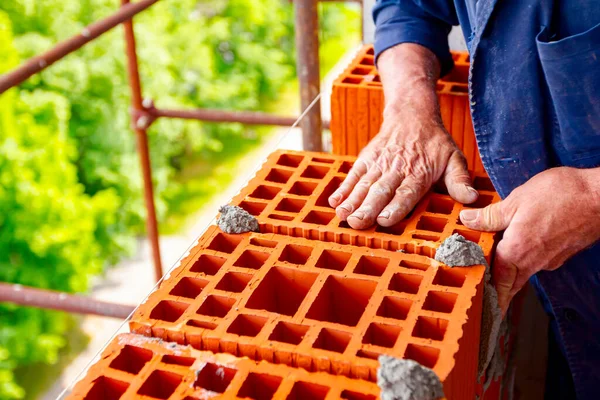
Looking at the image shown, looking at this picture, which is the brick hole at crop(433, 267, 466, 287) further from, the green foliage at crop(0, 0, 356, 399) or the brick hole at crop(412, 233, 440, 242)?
the green foliage at crop(0, 0, 356, 399)

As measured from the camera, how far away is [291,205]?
1691 mm

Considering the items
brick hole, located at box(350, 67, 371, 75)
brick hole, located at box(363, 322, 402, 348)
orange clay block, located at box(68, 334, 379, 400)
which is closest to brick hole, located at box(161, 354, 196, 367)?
orange clay block, located at box(68, 334, 379, 400)

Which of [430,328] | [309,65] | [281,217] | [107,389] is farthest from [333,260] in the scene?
[309,65]

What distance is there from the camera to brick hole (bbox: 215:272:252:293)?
1.41 meters

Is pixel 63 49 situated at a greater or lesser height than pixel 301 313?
greater

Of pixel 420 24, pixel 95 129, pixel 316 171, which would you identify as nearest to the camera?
pixel 316 171

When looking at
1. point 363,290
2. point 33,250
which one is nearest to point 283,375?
point 363,290

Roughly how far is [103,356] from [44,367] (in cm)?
1289

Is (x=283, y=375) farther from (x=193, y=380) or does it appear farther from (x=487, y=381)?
(x=487, y=381)

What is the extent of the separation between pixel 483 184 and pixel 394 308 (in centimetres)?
61

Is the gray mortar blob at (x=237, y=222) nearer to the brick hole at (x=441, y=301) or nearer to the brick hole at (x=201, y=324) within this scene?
the brick hole at (x=201, y=324)

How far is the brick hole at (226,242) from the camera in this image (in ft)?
5.08

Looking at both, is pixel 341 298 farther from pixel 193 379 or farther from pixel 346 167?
pixel 346 167

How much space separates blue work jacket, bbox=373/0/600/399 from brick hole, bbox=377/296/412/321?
503mm
